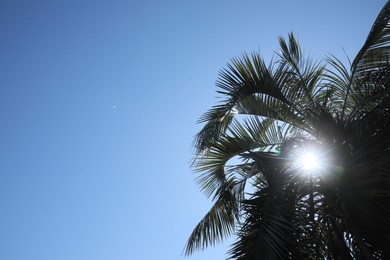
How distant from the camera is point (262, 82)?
4.78 m

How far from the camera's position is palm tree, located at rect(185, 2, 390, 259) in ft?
11.9

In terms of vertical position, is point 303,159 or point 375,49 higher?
point 375,49

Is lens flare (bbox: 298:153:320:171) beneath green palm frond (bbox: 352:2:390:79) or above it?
beneath

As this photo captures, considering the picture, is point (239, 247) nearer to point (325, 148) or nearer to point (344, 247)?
point (344, 247)

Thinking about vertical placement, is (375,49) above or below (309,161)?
above

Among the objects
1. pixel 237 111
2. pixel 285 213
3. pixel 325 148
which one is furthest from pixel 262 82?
pixel 285 213

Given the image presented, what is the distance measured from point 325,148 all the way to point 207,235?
260 centimetres

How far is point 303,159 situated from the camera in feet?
13.9

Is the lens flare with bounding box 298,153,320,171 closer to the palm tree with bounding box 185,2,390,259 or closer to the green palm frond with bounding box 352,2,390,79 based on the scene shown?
the palm tree with bounding box 185,2,390,259

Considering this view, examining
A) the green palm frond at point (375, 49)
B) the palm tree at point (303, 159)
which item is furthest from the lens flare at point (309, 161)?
the green palm frond at point (375, 49)

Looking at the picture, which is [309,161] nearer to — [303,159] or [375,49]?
[303,159]

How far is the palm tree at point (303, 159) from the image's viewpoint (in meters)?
3.62

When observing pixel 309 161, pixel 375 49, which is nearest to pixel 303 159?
pixel 309 161

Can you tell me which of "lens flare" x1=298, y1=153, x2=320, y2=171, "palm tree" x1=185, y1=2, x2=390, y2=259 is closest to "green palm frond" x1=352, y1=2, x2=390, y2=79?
"palm tree" x1=185, y1=2, x2=390, y2=259
